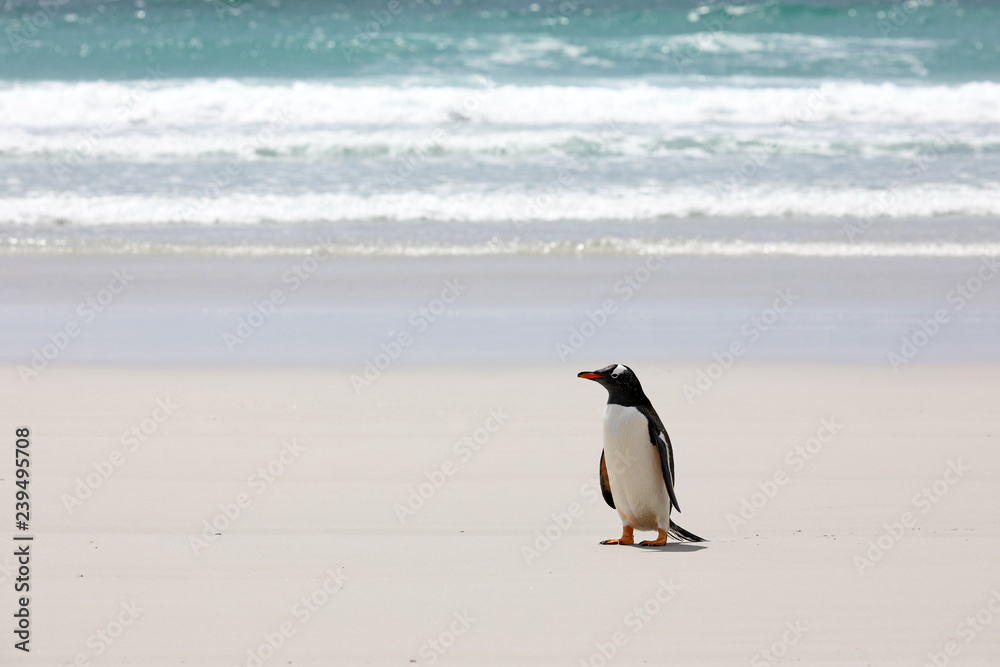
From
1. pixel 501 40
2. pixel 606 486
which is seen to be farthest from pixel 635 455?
pixel 501 40

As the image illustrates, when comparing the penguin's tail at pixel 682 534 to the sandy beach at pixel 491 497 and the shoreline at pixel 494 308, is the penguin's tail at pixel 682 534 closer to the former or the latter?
the sandy beach at pixel 491 497

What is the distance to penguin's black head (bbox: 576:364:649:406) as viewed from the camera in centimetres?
370

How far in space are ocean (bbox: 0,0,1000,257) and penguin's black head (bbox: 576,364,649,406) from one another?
5463 millimetres

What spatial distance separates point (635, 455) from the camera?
374cm

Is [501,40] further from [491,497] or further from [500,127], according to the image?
[491,497]

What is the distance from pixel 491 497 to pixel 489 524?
10.6 inches

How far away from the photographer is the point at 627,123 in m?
14.7

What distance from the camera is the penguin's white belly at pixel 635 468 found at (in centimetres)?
373

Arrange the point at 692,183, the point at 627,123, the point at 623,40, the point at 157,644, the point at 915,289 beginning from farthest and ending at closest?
the point at 623,40 → the point at 627,123 → the point at 692,183 → the point at 915,289 → the point at 157,644

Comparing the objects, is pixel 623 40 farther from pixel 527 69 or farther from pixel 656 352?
pixel 656 352

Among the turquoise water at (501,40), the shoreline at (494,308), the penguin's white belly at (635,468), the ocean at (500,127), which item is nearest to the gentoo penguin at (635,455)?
the penguin's white belly at (635,468)

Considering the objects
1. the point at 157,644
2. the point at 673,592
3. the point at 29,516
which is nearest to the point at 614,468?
the point at 673,592

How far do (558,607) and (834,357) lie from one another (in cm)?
353

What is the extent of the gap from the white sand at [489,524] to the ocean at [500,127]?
369cm
